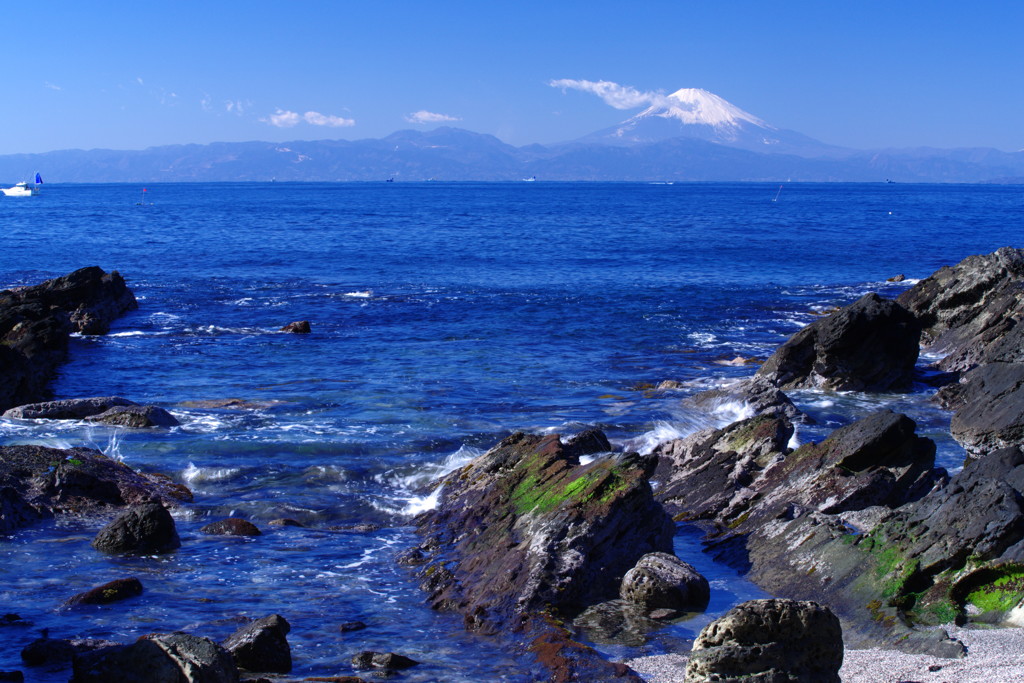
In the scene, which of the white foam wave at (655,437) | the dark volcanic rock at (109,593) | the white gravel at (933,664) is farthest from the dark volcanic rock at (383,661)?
the white foam wave at (655,437)

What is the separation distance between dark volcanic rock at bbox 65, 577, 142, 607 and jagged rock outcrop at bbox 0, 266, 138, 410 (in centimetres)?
1428

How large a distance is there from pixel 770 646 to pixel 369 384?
2133 centimetres

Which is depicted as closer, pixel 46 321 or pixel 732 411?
pixel 732 411

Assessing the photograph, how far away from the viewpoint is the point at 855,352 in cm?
2641

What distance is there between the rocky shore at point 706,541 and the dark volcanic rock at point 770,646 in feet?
0.06

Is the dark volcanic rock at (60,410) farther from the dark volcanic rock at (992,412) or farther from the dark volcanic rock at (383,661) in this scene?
the dark volcanic rock at (992,412)

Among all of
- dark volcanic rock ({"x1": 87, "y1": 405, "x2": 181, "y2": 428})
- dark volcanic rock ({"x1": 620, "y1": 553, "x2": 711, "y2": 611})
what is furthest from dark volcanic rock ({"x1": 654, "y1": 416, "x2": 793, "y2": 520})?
dark volcanic rock ({"x1": 87, "y1": 405, "x2": 181, "y2": 428})

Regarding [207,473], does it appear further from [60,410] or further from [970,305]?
[970,305]

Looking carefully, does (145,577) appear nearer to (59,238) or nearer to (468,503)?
(468,503)

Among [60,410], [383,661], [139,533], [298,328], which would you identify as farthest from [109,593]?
[298,328]

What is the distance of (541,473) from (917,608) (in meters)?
5.69

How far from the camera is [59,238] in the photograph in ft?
273

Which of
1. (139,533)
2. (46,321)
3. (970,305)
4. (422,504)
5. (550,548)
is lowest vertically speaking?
(422,504)

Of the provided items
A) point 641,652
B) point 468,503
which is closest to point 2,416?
point 468,503
